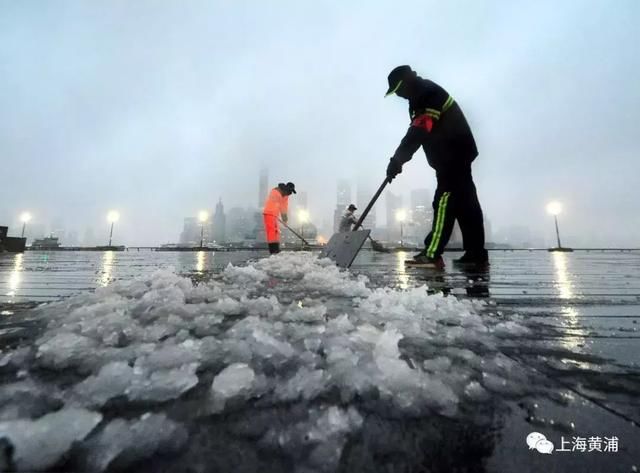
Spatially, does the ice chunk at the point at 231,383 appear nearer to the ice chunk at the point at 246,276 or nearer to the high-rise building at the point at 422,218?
the ice chunk at the point at 246,276

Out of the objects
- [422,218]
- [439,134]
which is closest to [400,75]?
[439,134]

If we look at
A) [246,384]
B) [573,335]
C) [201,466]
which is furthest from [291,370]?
[573,335]

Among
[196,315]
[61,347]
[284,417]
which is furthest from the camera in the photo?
[196,315]

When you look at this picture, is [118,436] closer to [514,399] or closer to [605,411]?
[514,399]

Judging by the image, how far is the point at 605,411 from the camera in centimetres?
60

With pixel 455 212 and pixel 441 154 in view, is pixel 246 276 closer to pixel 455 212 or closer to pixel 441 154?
pixel 455 212

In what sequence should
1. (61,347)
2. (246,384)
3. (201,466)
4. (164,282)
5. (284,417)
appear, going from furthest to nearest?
(164,282), (61,347), (246,384), (284,417), (201,466)

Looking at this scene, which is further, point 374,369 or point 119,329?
point 119,329

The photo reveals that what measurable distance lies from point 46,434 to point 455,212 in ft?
15.2

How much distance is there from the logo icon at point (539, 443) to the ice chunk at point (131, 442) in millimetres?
543

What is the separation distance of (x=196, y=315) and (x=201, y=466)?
95cm

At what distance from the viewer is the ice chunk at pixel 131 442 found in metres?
0.44

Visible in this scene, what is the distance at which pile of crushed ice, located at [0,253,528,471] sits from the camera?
19.1 inches

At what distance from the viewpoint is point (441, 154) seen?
451cm
